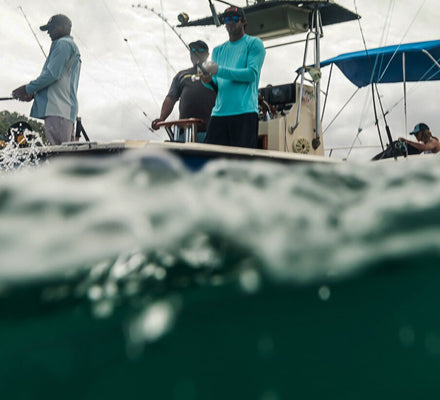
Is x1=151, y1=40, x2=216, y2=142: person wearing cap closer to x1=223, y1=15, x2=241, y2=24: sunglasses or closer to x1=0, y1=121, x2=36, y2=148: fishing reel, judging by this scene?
x1=223, y1=15, x2=241, y2=24: sunglasses

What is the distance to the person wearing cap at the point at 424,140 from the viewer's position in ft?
12.6

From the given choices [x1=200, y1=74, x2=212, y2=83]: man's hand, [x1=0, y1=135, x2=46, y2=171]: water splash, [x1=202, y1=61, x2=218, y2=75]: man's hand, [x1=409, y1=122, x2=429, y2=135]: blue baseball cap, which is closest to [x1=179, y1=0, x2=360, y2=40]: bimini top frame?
[x1=409, y1=122, x2=429, y2=135]: blue baseball cap

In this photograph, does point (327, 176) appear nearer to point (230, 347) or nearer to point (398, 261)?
point (398, 261)

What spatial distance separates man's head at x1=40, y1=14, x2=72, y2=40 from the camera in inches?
97.6

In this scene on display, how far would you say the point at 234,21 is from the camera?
2352 millimetres

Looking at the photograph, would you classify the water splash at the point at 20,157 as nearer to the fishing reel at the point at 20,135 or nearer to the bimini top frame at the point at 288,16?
the fishing reel at the point at 20,135

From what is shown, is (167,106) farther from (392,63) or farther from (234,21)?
(392,63)

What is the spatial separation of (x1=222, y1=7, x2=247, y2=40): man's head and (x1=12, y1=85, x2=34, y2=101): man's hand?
106 cm

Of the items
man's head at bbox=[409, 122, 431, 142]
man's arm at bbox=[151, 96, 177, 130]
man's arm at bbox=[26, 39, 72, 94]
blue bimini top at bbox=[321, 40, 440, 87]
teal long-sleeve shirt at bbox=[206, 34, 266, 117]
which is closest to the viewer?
teal long-sleeve shirt at bbox=[206, 34, 266, 117]

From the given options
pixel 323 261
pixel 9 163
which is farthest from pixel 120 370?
pixel 9 163

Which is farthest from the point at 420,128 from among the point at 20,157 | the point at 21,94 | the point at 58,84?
the point at 20,157

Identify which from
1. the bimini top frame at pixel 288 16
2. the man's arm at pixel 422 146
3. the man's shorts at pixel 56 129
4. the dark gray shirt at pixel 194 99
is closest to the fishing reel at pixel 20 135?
the man's shorts at pixel 56 129

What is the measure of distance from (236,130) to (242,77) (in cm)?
25

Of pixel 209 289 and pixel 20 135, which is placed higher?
pixel 209 289
